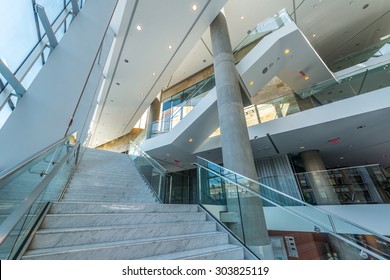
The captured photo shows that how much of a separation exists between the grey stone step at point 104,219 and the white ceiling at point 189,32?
7.17 m

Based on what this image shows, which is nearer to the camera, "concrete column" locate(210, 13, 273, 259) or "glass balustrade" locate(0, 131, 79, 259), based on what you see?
"glass balustrade" locate(0, 131, 79, 259)

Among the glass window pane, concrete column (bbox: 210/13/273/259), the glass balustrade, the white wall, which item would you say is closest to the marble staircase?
the glass balustrade

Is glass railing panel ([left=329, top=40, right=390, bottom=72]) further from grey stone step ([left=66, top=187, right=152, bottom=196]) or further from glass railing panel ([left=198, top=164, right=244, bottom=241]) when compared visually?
grey stone step ([left=66, top=187, right=152, bottom=196])

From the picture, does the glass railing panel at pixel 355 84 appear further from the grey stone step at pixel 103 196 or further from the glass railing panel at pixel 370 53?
the grey stone step at pixel 103 196

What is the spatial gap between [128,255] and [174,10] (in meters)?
7.69

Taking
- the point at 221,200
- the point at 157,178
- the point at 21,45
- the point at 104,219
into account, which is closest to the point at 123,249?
the point at 104,219

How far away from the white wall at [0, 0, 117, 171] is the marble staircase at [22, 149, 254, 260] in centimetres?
119

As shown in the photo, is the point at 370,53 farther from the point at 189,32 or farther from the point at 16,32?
the point at 16,32

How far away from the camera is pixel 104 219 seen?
2.26m

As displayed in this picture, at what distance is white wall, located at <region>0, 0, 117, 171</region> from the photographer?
100 inches

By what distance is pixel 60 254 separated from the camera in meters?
1.52

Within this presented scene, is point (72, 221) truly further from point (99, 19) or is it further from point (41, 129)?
point (99, 19)

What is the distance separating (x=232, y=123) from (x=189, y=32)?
4973 millimetres

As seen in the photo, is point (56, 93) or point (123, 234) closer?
point (123, 234)
